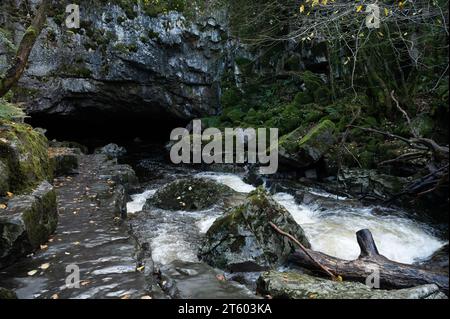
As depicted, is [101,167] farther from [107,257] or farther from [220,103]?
[220,103]

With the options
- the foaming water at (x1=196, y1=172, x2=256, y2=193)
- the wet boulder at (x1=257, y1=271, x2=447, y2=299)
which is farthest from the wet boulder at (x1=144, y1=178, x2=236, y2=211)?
the wet boulder at (x1=257, y1=271, x2=447, y2=299)

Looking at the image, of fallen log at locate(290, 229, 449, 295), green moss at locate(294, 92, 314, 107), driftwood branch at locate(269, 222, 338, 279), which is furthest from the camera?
green moss at locate(294, 92, 314, 107)

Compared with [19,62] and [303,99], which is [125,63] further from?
[19,62]

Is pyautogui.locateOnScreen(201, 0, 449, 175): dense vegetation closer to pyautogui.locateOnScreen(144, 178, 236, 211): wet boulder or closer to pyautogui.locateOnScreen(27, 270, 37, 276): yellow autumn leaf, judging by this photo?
pyautogui.locateOnScreen(144, 178, 236, 211): wet boulder

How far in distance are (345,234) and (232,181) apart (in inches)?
206

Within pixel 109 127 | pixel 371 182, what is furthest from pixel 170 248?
pixel 109 127

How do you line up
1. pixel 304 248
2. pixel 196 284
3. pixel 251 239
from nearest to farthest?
pixel 196 284 < pixel 304 248 < pixel 251 239

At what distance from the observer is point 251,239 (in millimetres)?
5684

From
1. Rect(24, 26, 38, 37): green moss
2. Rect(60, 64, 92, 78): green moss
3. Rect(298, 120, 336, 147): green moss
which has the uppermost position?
Rect(60, 64, 92, 78): green moss

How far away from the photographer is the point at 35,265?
4.22 m

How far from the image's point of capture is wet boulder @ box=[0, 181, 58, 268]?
4129 mm

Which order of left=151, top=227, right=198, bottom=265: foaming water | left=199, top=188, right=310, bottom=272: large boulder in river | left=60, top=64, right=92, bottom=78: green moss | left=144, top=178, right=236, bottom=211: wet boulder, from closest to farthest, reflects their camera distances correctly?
left=199, top=188, right=310, bottom=272: large boulder in river → left=151, top=227, right=198, bottom=265: foaming water → left=144, top=178, right=236, bottom=211: wet boulder → left=60, top=64, right=92, bottom=78: green moss

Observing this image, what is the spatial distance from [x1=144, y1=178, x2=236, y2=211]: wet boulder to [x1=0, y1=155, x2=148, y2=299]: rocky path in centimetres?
146
